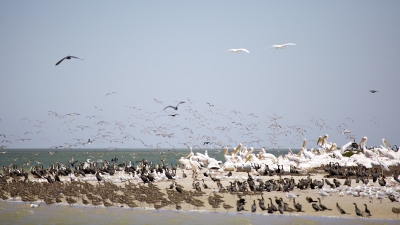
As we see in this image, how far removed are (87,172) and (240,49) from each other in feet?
51.4

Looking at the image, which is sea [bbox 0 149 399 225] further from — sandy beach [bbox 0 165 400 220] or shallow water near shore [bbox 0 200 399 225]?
sandy beach [bbox 0 165 400 220]

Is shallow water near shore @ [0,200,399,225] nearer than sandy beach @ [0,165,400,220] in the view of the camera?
Yes

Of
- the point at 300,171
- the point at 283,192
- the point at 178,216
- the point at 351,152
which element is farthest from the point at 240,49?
the point at 351,152

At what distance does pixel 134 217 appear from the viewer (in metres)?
17.3

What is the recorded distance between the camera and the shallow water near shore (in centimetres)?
1556

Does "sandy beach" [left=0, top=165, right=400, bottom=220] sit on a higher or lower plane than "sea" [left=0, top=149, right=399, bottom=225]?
higher

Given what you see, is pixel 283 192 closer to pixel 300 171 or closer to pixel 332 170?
pixel 332 170

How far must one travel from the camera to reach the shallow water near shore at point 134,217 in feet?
51.1

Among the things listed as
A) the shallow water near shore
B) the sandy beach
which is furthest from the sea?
the sandy beach

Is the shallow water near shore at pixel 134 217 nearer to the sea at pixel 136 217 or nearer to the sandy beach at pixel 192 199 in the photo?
the sea at pixel 136 217

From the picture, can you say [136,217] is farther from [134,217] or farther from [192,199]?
[192,199]

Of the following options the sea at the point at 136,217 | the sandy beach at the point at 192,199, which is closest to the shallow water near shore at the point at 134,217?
the sea at the point at 136,217

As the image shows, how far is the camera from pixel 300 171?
27.4 meters

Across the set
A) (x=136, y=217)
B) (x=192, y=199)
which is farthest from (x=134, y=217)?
(x=192, y=199)
